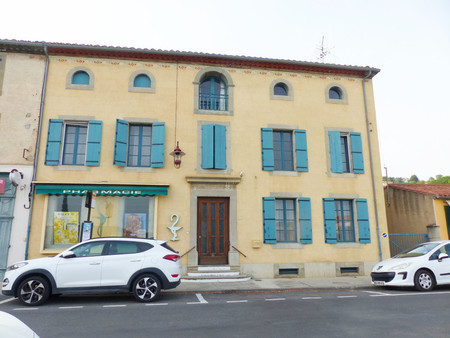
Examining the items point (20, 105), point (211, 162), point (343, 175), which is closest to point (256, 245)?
point (211, 162)

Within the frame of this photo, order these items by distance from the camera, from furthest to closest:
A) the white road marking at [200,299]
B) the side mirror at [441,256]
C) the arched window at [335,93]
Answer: the arched window at [335,93] → the side mirror at [441,256] → the white road marking at [200,299]

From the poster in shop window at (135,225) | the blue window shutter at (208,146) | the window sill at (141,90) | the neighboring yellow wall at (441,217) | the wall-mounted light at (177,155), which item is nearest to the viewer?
the poster in shop window at (135,225)

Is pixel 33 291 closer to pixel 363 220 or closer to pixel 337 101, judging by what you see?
pixel 363 220

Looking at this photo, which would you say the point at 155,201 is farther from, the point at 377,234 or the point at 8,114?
the point at 377,234

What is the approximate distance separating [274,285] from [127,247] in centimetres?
488

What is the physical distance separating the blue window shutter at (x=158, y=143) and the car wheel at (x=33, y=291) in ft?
18.2

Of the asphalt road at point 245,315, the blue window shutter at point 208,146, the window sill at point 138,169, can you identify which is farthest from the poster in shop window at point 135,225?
the asphalt road at point 245,315

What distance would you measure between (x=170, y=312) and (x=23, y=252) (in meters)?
7.10

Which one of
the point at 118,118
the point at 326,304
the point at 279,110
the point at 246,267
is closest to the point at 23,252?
the point at 118,118

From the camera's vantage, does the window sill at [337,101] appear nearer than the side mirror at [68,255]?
No

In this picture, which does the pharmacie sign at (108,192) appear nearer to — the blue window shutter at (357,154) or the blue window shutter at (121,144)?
the blue window shutter at (121,144)

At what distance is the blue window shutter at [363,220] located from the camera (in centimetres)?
1258

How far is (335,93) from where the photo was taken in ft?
46.4

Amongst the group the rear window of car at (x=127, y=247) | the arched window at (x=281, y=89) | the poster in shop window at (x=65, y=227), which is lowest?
the rear window of car at (x=127, y=247)
